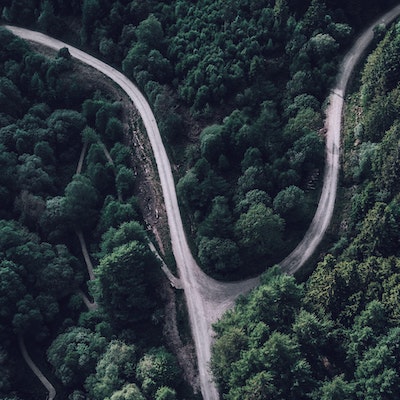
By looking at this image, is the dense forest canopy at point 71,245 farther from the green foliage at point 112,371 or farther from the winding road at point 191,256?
the winding road at point 191,256

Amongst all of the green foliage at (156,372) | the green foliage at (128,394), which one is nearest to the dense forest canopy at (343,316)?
the green foliage at (156,372)

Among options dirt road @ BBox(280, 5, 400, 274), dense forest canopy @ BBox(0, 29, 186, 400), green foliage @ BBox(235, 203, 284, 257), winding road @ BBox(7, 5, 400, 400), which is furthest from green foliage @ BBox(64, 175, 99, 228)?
dirt road @ BBox(280, 5, 400, 274)

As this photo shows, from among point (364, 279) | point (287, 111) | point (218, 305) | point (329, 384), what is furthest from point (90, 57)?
point (329, 384)

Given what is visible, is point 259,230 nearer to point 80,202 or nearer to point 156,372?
point 156,372

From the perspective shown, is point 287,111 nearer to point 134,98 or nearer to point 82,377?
point 134,98

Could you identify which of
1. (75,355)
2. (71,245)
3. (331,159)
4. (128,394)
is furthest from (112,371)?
(331,159)

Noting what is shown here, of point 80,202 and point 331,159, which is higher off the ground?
point 80,202
